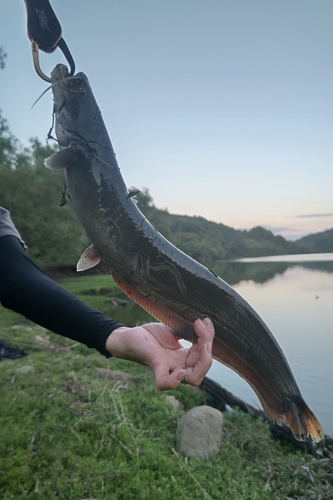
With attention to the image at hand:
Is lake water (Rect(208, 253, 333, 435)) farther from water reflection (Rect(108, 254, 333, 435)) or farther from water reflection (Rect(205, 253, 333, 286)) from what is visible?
water reflection (Rect(205, 253, 333, 286))

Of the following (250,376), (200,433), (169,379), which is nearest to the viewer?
(169,379)

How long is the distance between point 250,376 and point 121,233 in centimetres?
120

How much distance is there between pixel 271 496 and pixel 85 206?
4709 mm

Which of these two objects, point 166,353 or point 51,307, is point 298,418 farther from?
point 51,307

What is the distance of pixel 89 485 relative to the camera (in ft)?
12.8

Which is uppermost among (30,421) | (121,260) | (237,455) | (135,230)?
(135,230)

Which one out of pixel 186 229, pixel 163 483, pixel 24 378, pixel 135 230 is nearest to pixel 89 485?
pixel 163 483

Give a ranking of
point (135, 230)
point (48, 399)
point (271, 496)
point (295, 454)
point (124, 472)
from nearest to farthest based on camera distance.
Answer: point (135, 230) < point (124, 472) < point (271, 496) < point (48, 399) < point (295, 454)

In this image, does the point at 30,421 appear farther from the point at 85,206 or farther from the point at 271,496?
the point at 85,206

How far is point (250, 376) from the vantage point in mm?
2180

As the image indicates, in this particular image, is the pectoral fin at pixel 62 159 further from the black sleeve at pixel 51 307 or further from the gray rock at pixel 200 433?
the gray rock at pixel 200 433

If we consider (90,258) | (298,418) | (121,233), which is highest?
(121,233)

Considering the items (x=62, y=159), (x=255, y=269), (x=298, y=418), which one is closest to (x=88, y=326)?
(x=62, y=159)

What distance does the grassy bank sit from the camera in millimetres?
3949
